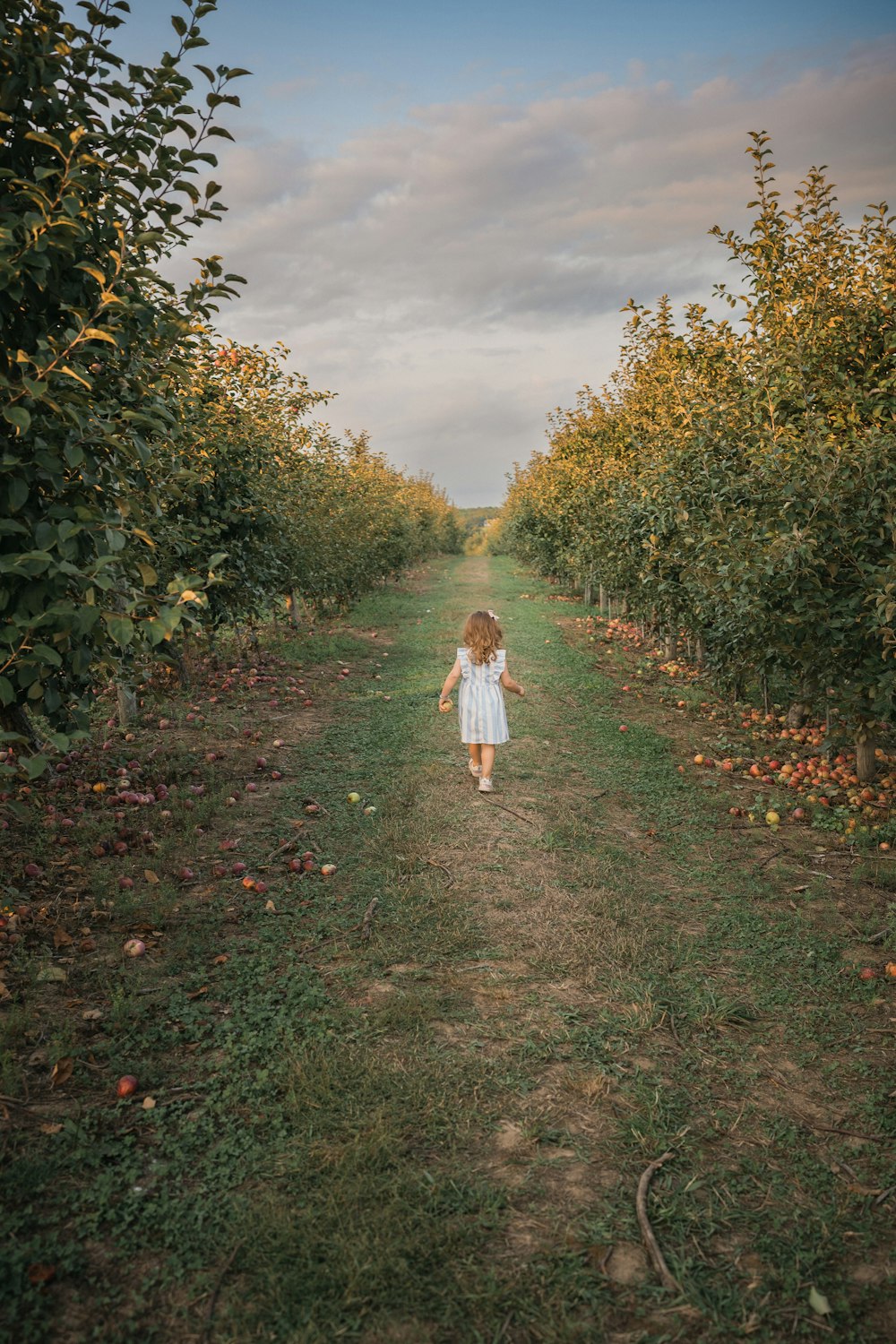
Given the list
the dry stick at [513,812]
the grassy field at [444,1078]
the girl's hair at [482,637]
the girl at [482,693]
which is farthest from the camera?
the girl's hair at [482,637]

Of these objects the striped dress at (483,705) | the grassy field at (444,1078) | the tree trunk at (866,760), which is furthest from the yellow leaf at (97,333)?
the tree trunk at (866,760)

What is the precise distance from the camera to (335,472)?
16.1m

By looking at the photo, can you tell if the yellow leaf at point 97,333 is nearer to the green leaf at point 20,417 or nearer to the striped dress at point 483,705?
the green leaf at point 20,417

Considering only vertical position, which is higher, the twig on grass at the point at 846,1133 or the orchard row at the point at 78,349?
the orchard row at the point at 78,349

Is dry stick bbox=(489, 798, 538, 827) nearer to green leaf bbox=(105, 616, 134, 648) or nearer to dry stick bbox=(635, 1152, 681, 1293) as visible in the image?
dry stick bbox=(635, 1152, 681, 1293)

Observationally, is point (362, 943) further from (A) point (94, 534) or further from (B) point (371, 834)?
(A) point (94, 534)

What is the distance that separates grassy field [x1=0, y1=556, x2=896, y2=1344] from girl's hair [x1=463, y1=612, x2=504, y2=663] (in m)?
1.37

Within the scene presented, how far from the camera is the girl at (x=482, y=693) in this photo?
22.8ft

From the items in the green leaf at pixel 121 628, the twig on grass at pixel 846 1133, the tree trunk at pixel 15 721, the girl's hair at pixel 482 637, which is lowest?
the twig on grass at pixel 846 1133

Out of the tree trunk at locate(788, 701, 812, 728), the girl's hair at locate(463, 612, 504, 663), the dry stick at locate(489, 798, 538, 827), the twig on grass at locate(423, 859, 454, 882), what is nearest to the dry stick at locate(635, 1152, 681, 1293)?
the twig on grass at locate(423, 859, 454, 882)

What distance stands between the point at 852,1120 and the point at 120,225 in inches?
185

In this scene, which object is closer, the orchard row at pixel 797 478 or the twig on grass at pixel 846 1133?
the twig on grass at pixel 846 1133

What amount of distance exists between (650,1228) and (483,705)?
4.65 m

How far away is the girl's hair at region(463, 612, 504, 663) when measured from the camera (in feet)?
23.2
